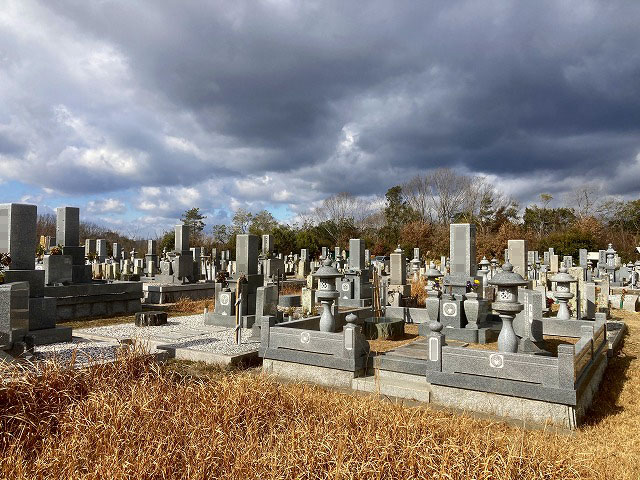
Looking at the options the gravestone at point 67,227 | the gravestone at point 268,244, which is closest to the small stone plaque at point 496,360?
the gravestone at point 67,227

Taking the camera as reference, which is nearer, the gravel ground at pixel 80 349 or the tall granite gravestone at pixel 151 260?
the gravel ground at pixel 80 349

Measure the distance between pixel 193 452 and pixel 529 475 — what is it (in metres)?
3.00

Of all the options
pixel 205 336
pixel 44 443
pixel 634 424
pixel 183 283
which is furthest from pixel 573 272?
pixel 183 283

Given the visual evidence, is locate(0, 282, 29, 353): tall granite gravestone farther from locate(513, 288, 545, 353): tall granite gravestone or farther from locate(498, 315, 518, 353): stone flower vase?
→ locate(513, 288, 545, 353): tall granite gravestone

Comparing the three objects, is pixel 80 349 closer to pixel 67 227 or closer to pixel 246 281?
pixel 246 281

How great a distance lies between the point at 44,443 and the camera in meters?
4.18

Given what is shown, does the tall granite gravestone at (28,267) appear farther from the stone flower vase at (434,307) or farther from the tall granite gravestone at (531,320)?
the tall granite gravestone at (531,320)

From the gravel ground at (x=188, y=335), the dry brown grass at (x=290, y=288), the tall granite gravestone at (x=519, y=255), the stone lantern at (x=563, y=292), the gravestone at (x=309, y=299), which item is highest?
the tall granite gravestone at (x=519, y=255)

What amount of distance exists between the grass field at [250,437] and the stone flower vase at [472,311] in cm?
497

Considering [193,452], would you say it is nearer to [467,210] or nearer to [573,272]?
[573,272]

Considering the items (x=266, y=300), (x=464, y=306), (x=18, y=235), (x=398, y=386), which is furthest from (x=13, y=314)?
(x=464, y=306)

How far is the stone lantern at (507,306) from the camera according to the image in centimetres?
714

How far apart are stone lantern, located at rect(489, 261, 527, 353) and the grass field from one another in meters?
1.61

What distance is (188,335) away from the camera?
11.5m
